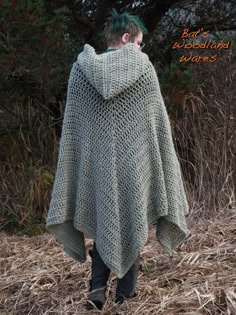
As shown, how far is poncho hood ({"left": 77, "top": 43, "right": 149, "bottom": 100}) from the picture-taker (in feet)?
10.2

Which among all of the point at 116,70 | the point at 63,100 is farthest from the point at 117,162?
the point at 63,100

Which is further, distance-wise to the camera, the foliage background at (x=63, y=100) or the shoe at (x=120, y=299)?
the foliage background at (x=63, y=100)

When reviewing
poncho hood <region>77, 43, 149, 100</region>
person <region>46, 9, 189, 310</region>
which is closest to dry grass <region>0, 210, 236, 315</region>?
person <region>46, 9, 189, 310</region>

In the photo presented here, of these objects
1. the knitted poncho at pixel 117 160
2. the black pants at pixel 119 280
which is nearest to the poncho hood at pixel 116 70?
the knitted poncho at pixel 117 160

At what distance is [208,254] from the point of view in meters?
4.30

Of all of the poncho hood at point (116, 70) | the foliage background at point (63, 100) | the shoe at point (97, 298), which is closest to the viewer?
the poncho hood at point (116, 70)

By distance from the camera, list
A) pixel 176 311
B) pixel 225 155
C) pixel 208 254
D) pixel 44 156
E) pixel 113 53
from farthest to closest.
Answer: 1. pixel 44 156
2. pixel 225 155
3. pixel 208 254
4. pixel 176 311
5. pixel 113 53

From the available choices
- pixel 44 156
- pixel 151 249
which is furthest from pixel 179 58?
pixel 151 249

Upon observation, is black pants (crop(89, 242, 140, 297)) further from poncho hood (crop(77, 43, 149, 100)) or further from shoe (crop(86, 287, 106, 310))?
poncho hood (crop(77, 43, 149, 100))

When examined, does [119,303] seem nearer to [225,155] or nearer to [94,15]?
[225,155]

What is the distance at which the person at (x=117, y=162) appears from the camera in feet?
10.4

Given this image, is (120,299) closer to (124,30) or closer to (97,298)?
(97,298)

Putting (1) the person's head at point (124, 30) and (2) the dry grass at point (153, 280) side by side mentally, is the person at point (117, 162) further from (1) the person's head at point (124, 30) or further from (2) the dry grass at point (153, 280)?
(2) the dry grass at point (153, 280)

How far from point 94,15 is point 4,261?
10.1 feet
